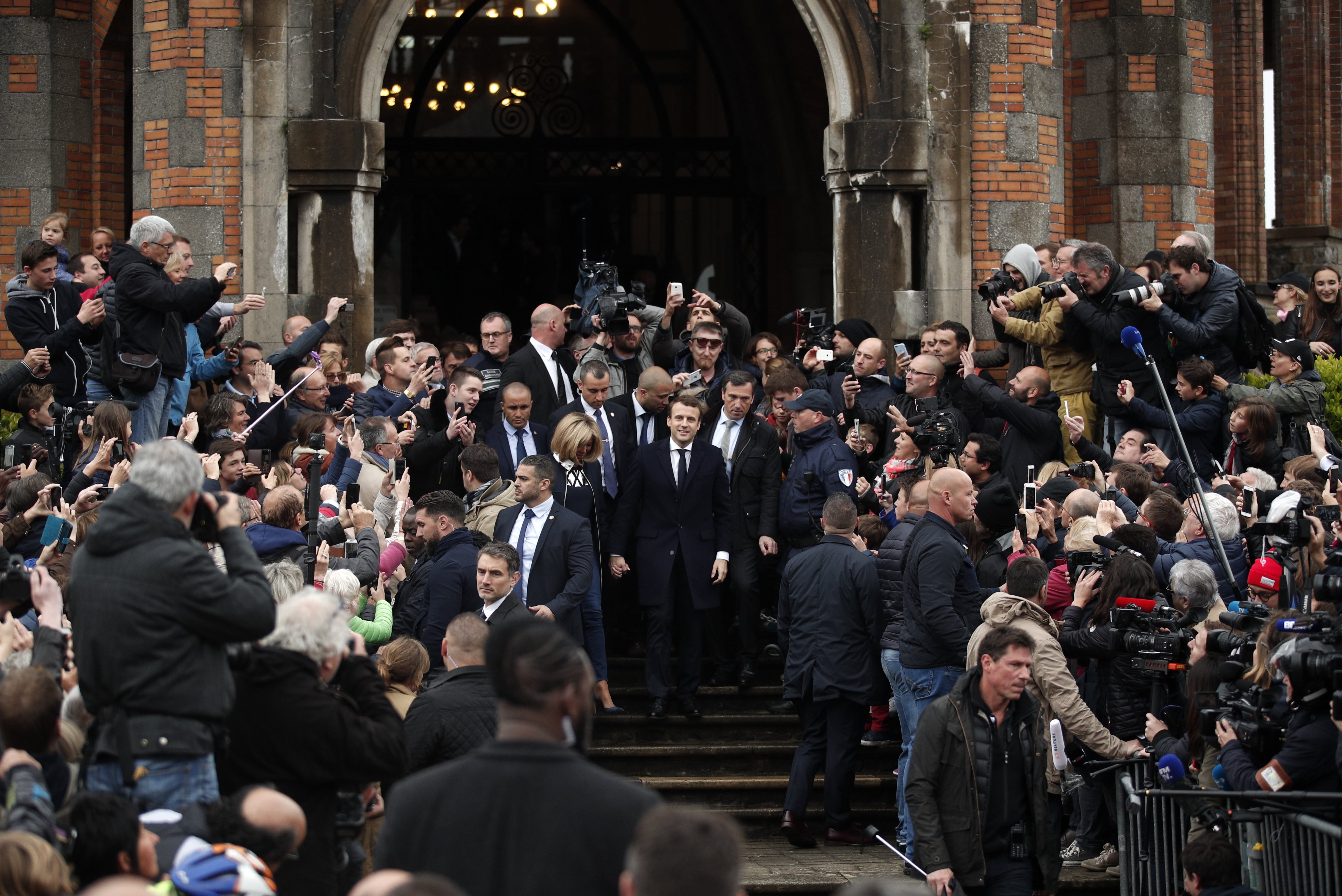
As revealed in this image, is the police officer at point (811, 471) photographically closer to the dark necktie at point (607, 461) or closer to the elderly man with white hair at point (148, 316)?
the dark necktie at point (607, 461)

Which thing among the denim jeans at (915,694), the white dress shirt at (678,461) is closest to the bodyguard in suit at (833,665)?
the denim jeans at (915,694)

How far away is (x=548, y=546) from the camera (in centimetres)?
872

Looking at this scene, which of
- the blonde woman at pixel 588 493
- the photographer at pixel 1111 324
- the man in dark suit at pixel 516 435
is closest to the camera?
the blonde woman at pixel 588 493

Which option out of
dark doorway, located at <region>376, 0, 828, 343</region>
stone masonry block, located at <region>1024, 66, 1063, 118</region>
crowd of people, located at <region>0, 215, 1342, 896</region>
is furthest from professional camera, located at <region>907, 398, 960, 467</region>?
dark doorway, located at <region>376, 0, 828, 343</region>

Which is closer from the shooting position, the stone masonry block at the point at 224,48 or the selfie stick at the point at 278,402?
the selfie stick at the point at 278,402

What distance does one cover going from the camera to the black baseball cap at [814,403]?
32.5 ft

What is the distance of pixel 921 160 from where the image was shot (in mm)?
12992

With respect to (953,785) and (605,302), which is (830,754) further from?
(605,302)

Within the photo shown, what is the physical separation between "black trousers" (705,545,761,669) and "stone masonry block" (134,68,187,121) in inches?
234

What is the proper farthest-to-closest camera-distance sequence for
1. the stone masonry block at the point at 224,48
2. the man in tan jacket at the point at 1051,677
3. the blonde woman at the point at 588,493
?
the stone masonry block at the point at 224,48
the blonde woman at the point at 588,493
the man in tan jacket at the point at 1051,677

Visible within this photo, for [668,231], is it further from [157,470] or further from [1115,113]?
[157,470]

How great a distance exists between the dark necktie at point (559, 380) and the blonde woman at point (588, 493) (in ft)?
2.56

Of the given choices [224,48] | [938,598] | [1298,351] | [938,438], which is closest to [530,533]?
[938,598]

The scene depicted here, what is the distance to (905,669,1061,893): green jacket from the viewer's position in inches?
258
